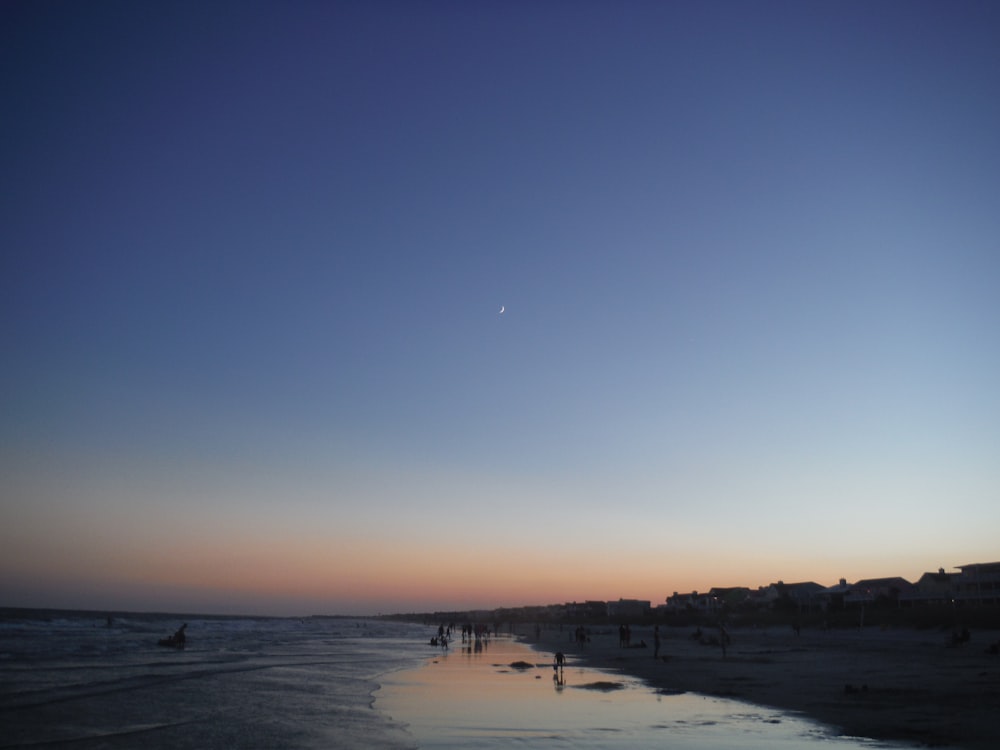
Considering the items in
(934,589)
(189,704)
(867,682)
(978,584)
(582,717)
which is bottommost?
(189,704)

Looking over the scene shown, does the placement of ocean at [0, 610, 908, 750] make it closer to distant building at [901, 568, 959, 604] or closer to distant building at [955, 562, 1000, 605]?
distant building at [955, 562, 1000, 605]

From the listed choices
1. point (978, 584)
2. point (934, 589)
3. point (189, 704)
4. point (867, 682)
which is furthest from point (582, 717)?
point (934, 589)

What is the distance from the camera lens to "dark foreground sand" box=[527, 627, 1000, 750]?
16.2 metres

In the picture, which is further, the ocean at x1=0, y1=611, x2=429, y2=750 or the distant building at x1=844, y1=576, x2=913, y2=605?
the distant building at x1=844, y1=576, x2=913, y2=605

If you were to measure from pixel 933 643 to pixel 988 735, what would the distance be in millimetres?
35772

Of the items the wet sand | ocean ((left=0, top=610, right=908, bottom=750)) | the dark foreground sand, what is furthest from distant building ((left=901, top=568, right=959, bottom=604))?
the wet sand

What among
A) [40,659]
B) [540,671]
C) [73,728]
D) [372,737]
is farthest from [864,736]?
[40,659]

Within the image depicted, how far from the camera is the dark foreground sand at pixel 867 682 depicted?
16203mm

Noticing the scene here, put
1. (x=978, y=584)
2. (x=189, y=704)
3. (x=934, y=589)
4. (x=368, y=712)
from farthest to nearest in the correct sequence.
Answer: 1. (x=934, y=589)
2. (x=978, y=584)
3. (x=189, y=704)
4. (x=368, y=712)

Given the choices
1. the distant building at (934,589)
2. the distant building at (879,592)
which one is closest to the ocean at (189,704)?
the distant building at (934,589)

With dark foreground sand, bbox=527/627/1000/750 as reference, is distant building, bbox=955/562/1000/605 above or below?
above

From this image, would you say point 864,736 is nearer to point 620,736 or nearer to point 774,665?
point 620,736

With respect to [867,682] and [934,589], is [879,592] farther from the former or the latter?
[867,682]

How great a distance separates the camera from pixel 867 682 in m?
25.1
